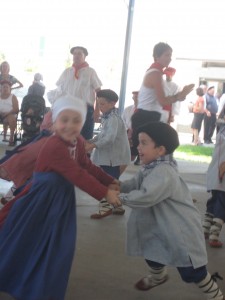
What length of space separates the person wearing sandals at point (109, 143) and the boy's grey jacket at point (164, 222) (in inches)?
80.1

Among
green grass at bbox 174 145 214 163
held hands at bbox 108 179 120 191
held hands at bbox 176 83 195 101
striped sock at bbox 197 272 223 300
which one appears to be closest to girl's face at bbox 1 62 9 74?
green grass at bbox 174 145 214 163

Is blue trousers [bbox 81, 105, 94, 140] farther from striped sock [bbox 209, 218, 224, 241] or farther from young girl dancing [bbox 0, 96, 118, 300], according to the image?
young girl dancing [bbox 0, 96, 118, 300]

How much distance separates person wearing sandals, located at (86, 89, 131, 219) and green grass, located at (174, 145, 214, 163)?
6063 mm

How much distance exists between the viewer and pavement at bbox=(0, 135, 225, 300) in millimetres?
3596

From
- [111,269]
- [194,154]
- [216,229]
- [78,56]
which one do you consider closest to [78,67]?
[78,56]

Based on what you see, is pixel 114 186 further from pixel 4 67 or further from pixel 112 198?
pixel 4 67

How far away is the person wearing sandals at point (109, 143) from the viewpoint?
557 cm

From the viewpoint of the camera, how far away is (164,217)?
327cm

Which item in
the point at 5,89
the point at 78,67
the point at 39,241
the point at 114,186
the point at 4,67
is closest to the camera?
the point at 39,241

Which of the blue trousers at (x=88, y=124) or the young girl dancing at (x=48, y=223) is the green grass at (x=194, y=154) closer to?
the blue trousers at (x=88, y=124)

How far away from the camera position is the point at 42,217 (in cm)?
305

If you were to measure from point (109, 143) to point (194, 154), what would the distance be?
25.0 ft

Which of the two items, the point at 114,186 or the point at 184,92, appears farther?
the point at 184,92

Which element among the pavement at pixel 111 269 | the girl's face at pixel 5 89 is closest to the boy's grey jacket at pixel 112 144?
the pavement at pixel 111 269
